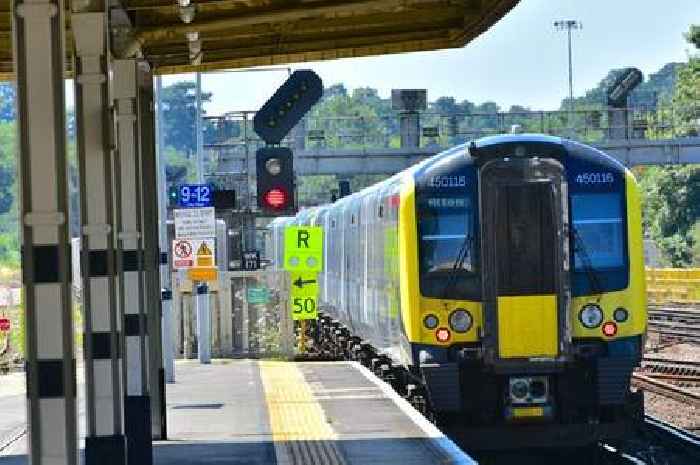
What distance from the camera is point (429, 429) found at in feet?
44.4

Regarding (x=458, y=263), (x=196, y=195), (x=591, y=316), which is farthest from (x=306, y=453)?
(x=196, y=195)

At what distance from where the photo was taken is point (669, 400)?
70.4 ft

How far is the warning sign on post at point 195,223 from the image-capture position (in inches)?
829

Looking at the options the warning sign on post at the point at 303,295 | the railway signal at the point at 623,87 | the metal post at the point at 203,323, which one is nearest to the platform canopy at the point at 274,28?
the metal post at the point at 203,323

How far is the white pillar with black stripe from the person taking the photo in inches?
479

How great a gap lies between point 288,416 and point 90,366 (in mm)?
4750

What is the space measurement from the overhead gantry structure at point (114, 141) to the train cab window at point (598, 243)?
6.10ft

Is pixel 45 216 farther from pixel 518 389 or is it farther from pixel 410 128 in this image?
pixel 410 128

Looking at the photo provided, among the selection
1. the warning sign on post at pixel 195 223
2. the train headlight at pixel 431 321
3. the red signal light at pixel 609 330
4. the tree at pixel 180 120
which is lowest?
the red signal light at pixel 609 330

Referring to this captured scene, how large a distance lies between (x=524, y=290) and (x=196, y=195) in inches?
321

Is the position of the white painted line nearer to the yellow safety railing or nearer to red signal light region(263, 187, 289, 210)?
red signal light region(263, 187, 289, 210)

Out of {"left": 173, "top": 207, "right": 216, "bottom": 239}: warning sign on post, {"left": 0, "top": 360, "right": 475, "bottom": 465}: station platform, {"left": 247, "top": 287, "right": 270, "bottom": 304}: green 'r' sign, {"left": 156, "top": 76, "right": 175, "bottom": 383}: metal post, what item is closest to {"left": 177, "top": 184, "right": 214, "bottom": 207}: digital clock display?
{"left": 173, "top": 207, "right": 216, "bottom": 239}: warning sign on post

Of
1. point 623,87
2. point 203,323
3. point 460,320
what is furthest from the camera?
point 623,87

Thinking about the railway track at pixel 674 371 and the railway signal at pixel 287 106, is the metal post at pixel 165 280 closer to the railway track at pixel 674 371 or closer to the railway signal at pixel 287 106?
the railway signal at pixel 287 106
